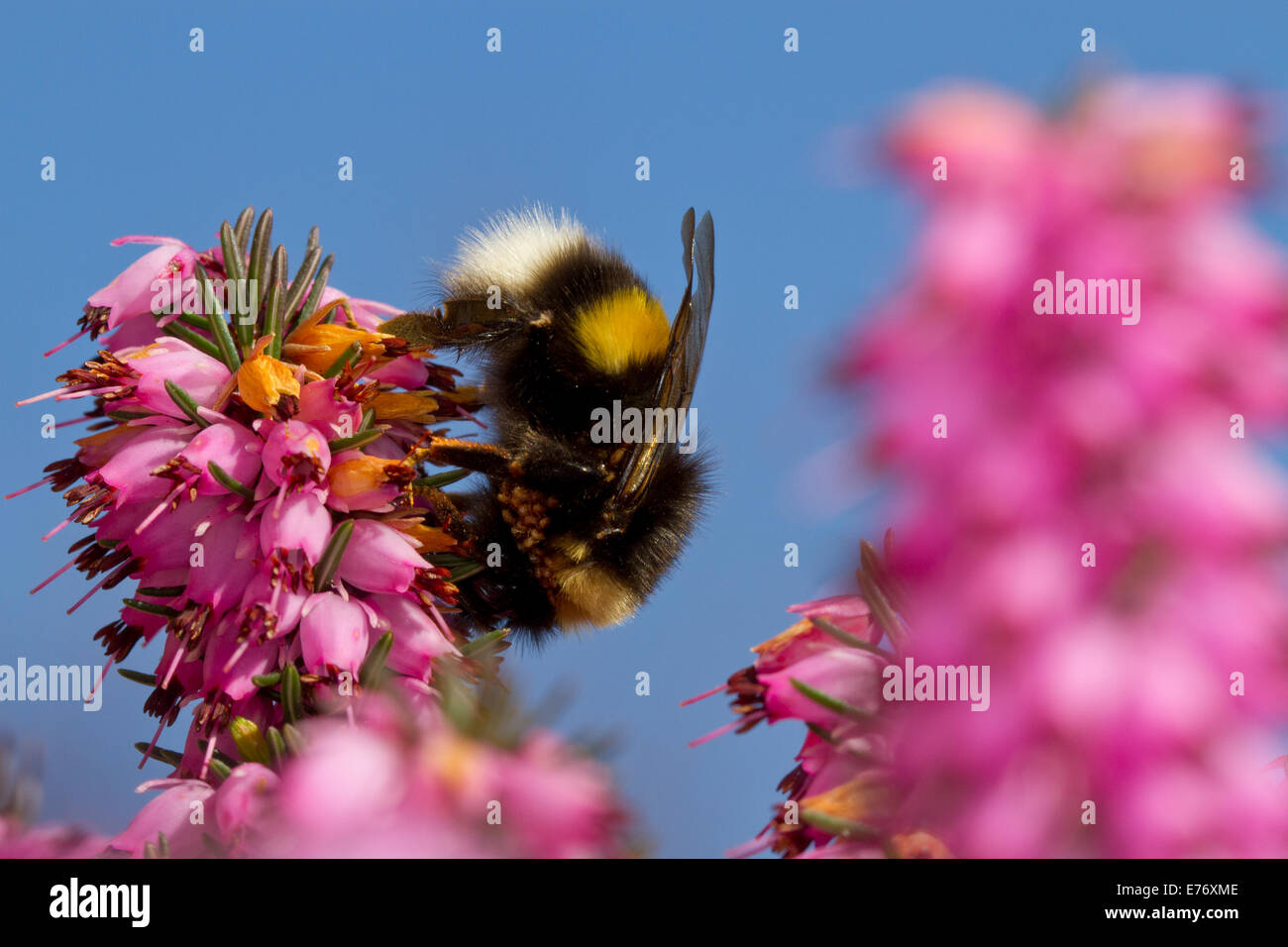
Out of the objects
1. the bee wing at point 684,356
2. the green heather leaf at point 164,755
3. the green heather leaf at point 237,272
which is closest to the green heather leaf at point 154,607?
the green heather leaf at point 164,755

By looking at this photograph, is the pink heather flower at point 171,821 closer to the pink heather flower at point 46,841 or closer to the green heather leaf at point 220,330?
the pink heather flower at point 46,841

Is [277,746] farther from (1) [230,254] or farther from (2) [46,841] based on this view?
(1) [230,254]

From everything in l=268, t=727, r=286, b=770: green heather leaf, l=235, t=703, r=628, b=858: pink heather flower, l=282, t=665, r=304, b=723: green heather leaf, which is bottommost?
l=235, t=703, r=628, b=858: pink heather flower

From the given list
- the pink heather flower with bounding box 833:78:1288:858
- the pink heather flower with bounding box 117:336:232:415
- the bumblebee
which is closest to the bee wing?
the bumblebee

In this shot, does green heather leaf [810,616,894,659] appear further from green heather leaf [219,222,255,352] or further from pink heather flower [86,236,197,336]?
pink heather flower [86,236,197,336]

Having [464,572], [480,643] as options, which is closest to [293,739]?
[480,643]

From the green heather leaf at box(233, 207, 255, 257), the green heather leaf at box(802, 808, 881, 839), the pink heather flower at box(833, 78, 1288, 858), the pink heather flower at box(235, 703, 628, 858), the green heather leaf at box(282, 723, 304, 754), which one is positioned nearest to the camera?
the pink heather flower at box(833, 78, 1288, 858)
